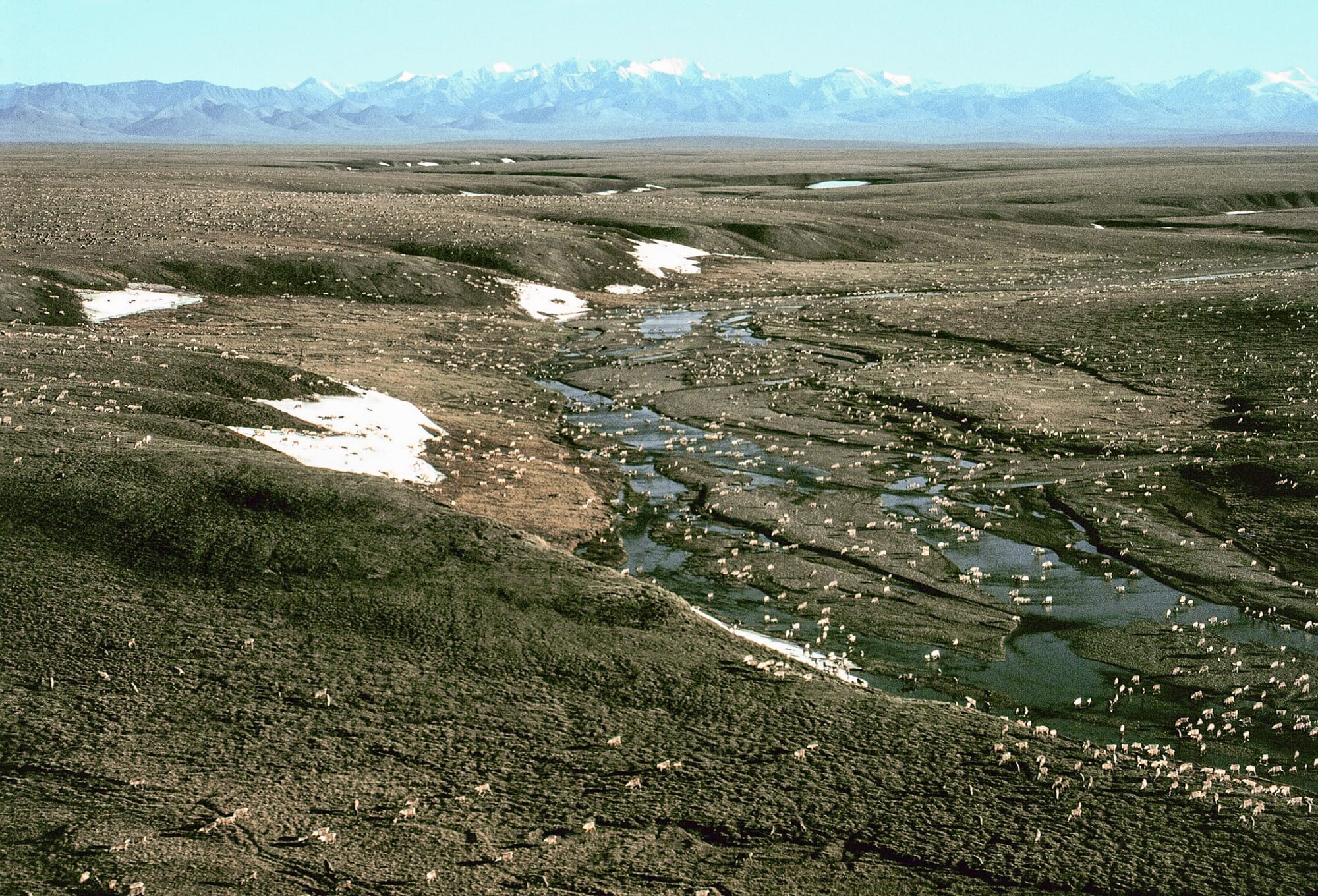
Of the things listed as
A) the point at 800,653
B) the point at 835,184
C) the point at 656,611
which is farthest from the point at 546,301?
the point at 835,184

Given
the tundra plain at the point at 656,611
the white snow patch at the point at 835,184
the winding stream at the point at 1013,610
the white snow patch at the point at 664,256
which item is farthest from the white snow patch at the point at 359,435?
the white snow patch at the point at 835,184

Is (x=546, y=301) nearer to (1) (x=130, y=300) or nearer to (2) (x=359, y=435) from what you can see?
(1) (x=130, y=300)

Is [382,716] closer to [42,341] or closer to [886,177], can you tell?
[42,341]

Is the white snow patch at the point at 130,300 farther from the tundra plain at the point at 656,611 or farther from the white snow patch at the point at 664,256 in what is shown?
the white snow patch at the point at 664,256

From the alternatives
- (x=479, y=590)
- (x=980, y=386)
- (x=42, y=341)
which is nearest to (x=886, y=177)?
(x=980, y=386)

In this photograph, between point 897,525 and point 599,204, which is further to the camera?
point 599,204
